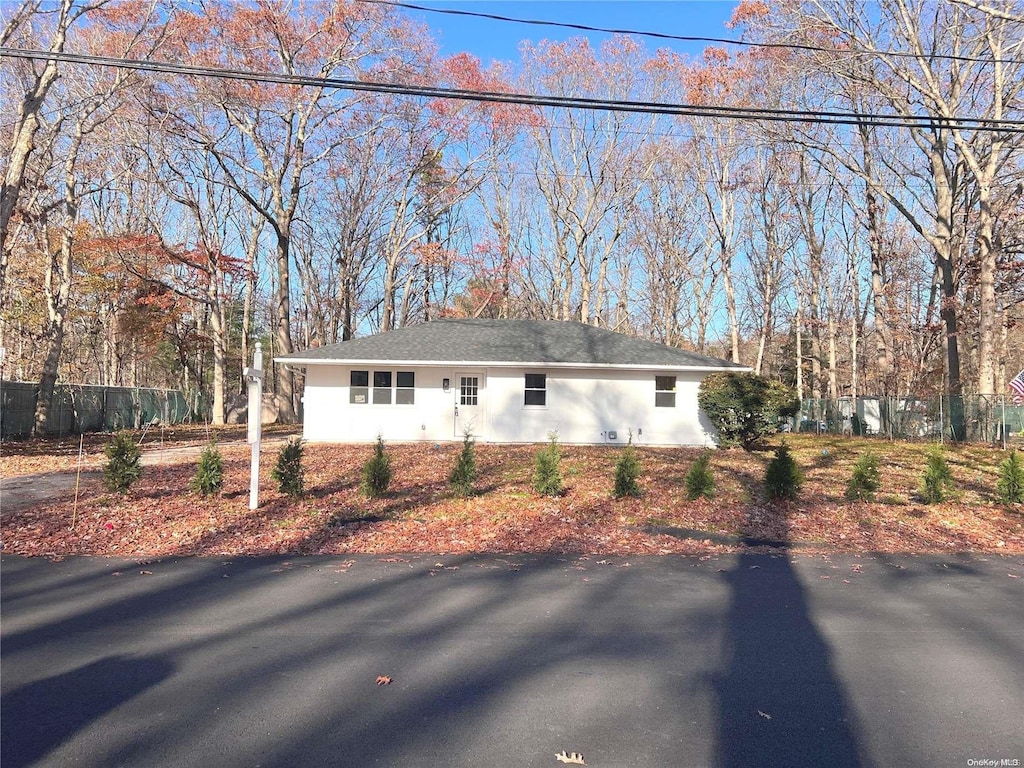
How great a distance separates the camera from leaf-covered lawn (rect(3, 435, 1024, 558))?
26.9 feet

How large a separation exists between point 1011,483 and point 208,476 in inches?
491

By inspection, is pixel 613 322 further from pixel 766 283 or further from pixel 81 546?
pixel 81 546

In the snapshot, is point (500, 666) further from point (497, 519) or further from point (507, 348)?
point (507, 348)

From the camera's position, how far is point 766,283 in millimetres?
38656

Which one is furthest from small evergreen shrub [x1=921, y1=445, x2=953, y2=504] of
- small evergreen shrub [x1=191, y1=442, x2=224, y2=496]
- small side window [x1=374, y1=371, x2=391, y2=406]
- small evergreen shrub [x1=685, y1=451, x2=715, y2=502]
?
small side window [x1=374, y1=371, x2=391, y2=406]

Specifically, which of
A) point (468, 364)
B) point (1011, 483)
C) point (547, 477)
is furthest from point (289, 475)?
point (1011, 483)

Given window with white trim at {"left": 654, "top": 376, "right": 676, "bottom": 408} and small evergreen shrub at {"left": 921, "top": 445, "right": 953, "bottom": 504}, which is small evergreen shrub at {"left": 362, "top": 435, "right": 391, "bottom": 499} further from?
window with white trim at {"left": 654, "top": 376, "right": 676, "bottom": 408}

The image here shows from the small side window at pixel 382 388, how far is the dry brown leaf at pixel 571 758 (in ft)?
54.1

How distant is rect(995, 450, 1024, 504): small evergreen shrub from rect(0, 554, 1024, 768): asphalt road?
484 centimetres

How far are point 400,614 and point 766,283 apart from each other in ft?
123

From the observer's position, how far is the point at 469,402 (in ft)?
64.0

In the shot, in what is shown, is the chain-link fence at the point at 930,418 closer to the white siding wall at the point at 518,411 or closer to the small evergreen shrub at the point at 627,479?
the white siding wall at the point at 518,411

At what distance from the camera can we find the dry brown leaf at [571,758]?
10.5ft

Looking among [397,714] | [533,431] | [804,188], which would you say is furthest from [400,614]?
[804,188]
